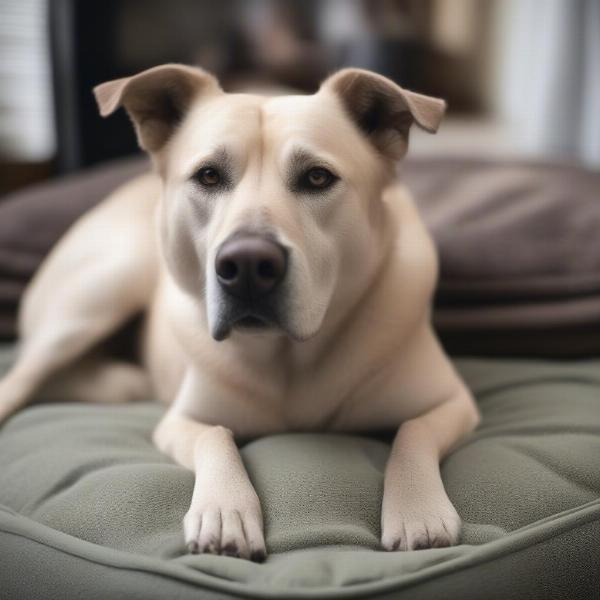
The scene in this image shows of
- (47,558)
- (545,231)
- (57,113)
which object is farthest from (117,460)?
(57,113)

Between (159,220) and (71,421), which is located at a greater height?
(159,220)

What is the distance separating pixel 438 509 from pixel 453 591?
19 centimetres

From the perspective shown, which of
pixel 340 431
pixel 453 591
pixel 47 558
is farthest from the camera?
pixel 340 431

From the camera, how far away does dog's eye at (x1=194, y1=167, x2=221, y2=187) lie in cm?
143

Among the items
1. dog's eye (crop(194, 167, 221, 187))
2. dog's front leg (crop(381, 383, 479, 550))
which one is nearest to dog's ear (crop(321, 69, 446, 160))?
dog's eye (crop(194, 167, 221, 187))

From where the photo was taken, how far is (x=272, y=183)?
1374 mm

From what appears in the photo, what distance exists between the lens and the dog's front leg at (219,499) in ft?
3.60

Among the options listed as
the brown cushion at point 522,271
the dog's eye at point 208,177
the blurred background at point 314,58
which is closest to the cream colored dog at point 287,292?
the dog's eye at point 208,177

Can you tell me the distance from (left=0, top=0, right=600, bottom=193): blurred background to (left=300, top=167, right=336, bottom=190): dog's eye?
2380mm

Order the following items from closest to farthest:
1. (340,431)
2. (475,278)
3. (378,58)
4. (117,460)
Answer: (117,460) < (340,431) < (475,278) < (378,58)

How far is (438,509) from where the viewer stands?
1.19 metres

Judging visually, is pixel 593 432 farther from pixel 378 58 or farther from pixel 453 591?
→ pixel 378 58

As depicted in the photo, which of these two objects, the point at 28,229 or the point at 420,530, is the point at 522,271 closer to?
the point at 420,530

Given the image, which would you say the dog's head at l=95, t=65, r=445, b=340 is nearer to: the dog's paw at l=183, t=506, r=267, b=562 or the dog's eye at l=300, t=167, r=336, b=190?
the dog's eye at l=300, t=167, r=336, b=190
